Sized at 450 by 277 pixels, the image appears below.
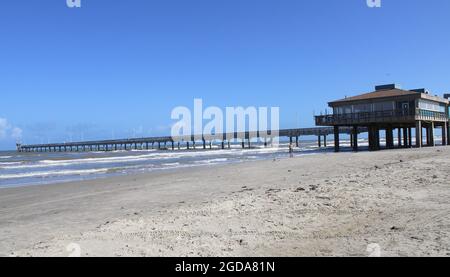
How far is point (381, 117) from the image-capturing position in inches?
1543

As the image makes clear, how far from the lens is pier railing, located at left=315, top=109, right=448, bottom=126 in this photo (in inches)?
1474

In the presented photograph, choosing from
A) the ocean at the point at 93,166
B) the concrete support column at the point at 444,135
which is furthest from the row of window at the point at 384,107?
the ocean at the point at 93,166

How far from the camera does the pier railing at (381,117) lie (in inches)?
1474

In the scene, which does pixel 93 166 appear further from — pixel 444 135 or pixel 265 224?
pixel 444 135

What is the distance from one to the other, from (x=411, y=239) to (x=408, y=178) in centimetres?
645

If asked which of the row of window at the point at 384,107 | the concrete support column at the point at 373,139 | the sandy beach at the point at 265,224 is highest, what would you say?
the row of window at the point at 384,107

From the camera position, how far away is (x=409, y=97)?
125 feet

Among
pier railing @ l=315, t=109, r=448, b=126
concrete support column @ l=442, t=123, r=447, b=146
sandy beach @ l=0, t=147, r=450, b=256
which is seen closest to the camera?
sandy beach @ l=0, t=147, r=450, b=256

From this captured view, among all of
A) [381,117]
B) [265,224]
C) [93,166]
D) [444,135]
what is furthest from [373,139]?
[265,224]

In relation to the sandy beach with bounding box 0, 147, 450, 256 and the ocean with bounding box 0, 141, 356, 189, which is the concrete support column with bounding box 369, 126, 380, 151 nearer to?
the ocean with bounding box 0, 141, 356, 189

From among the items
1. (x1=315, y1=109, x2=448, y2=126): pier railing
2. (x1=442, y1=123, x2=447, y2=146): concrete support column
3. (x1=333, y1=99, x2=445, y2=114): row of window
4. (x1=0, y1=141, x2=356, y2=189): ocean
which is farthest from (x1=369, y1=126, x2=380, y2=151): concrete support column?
(x1=442, y1=123, x2=447, y2=146): concrete support column

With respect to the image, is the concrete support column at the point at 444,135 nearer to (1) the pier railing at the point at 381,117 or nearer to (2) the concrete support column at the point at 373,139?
(1) the pier railing at the point at 381,117
